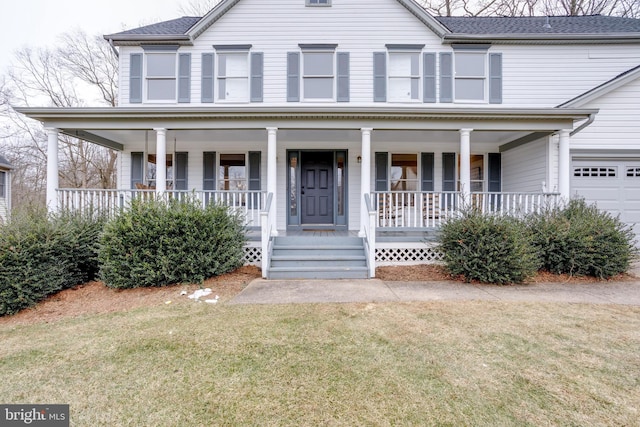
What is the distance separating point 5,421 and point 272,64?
29.4 feet

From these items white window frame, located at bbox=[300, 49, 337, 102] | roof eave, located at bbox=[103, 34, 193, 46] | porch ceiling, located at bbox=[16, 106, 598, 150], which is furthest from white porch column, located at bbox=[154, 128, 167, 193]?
white window frame, located at bbox=[300, 49, 337, 102]

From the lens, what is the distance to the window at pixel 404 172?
947cm

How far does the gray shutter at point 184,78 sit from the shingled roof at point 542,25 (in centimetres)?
768

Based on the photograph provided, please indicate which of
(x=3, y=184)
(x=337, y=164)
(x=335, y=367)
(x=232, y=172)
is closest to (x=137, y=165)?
(x=232, y=172)

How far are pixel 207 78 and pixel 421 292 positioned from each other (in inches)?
321

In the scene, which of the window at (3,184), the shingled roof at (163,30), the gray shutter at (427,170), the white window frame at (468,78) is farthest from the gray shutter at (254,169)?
the window at (3,184)

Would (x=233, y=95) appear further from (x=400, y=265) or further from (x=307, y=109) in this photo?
(x=400, y=265)

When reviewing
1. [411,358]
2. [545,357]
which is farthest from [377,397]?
[545,357]

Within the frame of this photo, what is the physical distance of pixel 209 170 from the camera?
9305 mm

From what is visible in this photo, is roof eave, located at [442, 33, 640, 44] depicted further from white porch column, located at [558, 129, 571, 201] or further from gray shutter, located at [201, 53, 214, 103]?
gray shutter, located at [201, 53, 214, 103]

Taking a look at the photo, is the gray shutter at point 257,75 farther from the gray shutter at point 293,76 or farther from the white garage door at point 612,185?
the white garage door at point 612,185

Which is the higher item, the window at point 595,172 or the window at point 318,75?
the window at point 318,75

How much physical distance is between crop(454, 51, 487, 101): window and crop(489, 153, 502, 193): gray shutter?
1815mm

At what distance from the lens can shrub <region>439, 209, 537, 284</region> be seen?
18.1 ft
